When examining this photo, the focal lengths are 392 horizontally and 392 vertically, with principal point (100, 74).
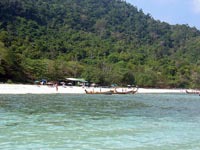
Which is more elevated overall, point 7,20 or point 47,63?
point 7,20

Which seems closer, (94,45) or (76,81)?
(76,81)

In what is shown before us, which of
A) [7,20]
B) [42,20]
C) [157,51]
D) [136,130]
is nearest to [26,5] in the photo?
[42,20]

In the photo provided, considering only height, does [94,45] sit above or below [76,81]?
above

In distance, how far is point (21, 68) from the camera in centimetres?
6519

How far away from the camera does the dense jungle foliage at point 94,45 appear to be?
247 ft

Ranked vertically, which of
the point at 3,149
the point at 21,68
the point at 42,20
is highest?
the point at 42,20

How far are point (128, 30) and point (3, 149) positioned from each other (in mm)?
153838

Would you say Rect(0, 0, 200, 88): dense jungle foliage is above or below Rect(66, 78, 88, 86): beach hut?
above

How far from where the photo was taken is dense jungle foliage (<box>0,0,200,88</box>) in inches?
2958

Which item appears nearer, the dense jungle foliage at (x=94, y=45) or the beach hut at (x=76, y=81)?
the beach hut at (x=76, y=81)

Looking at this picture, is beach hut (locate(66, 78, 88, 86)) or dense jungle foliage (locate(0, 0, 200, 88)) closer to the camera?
beach hut (locate(66, 78, 88, 86))

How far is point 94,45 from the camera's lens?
11525 centimetres

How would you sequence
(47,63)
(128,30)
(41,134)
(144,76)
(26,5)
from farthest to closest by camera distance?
(128,30)
(26,5)
(144,76)
(47,63)
(41,134)

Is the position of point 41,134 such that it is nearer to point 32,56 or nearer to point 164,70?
point 32,56
